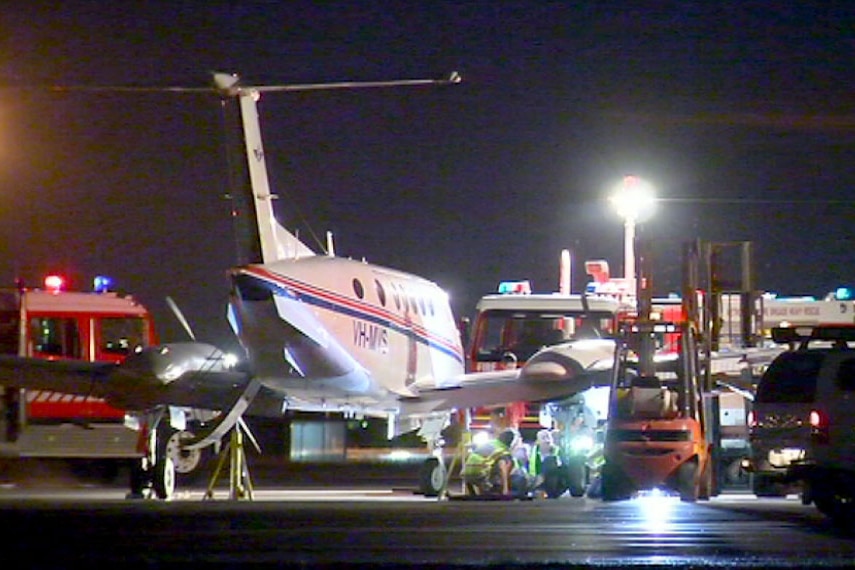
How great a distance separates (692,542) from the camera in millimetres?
17781

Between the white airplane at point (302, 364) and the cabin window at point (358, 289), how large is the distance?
1.3 inches

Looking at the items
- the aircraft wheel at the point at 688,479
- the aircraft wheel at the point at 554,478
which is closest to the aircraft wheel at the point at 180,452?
the aircraft wheel at the point at 554,478

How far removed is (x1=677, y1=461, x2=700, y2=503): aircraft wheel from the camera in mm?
26172

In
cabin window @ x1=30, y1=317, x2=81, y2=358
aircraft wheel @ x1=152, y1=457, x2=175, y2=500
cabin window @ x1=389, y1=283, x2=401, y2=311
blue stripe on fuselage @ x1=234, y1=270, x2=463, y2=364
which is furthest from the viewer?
cabin window @ x1=30, y1=317, x2=81, y2=358

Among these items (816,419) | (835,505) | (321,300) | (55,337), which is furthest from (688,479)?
(55,337)

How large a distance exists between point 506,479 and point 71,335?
10355mm

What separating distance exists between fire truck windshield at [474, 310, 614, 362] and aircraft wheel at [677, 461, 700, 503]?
10.8m

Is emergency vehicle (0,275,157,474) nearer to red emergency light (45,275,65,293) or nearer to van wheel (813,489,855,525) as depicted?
red emergency light (45,275,65,293)

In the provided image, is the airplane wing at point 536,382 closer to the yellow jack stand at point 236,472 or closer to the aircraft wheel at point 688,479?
the yellow jack stand at point 236,472

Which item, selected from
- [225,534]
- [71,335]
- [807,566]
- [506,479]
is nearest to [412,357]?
[506,479]

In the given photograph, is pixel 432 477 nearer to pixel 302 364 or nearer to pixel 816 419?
pixel 302 364

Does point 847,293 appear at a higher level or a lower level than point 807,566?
higher

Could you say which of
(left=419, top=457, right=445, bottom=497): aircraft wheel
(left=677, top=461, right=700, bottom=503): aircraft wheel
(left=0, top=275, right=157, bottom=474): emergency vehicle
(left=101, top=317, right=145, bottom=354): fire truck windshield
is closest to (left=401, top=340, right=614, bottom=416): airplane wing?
(left=419, top=457, right=445, bottom=497): aircraft wheel

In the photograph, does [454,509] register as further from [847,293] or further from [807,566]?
[847,293]
